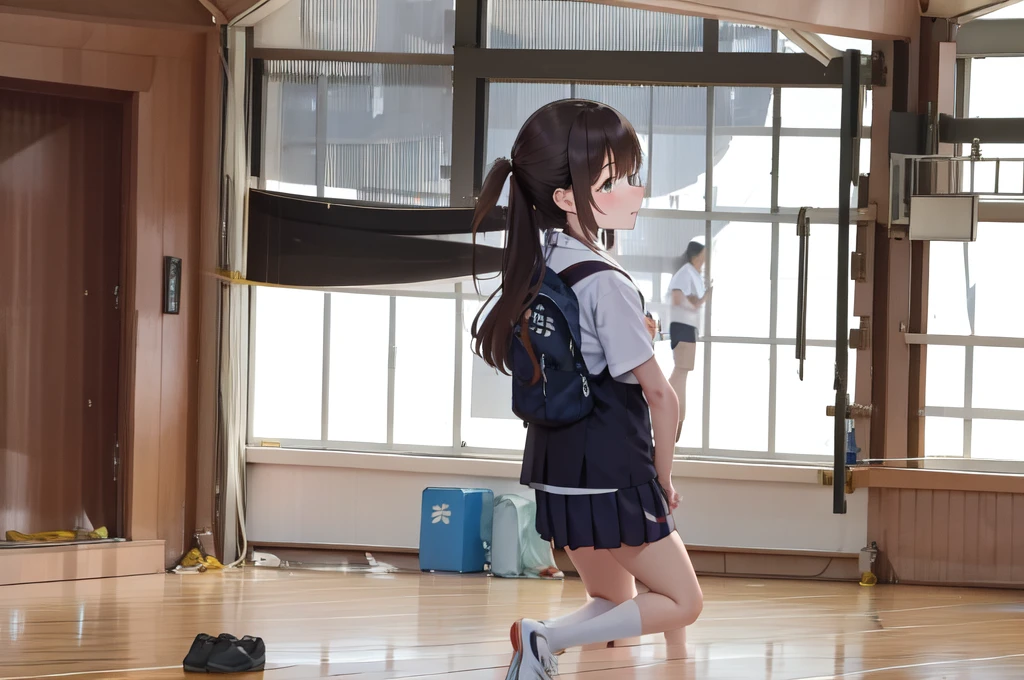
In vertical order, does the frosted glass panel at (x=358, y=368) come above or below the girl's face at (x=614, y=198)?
below

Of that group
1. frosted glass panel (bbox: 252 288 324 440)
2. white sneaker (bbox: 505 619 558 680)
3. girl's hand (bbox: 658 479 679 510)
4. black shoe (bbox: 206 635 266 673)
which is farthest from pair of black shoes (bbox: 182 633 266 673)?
frosted glass panel (bbox: 252 288 324 440)

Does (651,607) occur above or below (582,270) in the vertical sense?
below

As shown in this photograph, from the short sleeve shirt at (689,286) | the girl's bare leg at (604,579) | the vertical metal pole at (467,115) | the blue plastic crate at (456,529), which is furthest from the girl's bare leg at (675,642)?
the vertical metal pole at (467,115)

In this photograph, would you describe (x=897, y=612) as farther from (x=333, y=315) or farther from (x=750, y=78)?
(x=333, y=315)

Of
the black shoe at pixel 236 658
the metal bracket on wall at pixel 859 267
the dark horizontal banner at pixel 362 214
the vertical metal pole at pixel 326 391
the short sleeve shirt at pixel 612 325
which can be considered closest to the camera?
the short sleeve shirt at pixel 612 325

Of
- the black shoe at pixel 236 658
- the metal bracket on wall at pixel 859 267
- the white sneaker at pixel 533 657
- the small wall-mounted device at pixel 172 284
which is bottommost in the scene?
the black shoe at pixel 236 658

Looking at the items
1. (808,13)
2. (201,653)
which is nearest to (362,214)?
(808,13)

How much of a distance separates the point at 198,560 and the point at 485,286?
5.96 feet

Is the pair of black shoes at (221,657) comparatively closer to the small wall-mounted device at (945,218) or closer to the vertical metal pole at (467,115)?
the vertical metal pole at (467,115)

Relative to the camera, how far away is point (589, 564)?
2.28 m

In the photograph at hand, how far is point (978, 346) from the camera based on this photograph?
15.8 feet

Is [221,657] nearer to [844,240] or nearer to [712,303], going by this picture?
[844,240]

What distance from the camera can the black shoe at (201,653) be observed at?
278 centimetres

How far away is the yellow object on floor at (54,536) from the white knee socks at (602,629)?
3.20m
